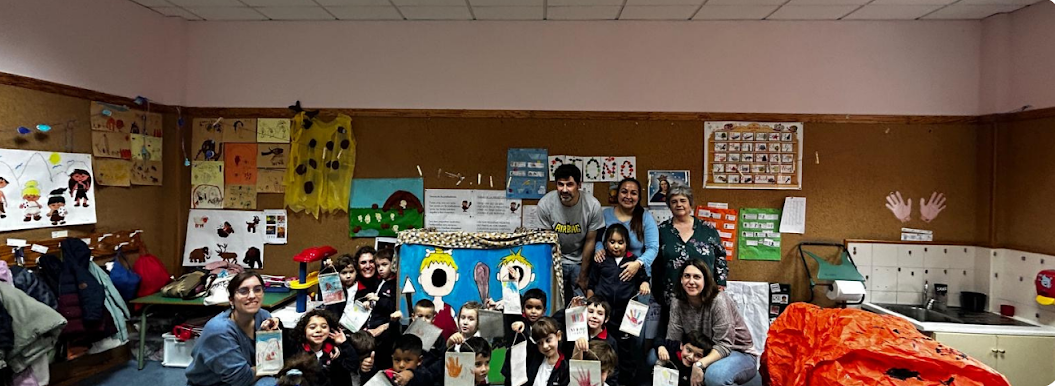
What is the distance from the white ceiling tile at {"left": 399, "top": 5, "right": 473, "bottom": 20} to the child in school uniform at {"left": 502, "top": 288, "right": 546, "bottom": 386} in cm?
212

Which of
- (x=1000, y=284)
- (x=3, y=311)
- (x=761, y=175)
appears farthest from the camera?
(x=761, y=175)

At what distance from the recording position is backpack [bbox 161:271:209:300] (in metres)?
3.62

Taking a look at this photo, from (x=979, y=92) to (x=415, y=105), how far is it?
169 inches

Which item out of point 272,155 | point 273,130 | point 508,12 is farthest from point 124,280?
point 508,12

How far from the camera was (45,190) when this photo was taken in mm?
3201

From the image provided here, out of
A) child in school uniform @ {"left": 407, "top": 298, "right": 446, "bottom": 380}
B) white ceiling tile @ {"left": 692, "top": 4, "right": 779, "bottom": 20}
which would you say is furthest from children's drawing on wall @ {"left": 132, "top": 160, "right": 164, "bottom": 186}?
white ceiling tile @ {"left": 692, "top": 4, "right": 779, "bottom": 20}

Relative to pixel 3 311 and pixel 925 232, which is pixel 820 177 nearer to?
pixel 925 232

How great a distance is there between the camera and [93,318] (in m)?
3.13

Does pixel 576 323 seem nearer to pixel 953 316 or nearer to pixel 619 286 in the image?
pixel 619 286

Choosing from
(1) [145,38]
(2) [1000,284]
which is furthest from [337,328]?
(2) [1000,284]

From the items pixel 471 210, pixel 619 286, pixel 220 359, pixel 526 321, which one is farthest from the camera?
pixel 471 210

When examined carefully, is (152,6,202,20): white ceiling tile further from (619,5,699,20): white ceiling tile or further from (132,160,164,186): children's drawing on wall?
(619,5,699,20): white ceiling tile

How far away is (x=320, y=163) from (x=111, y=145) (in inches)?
54.5

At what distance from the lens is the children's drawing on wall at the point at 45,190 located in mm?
3008
